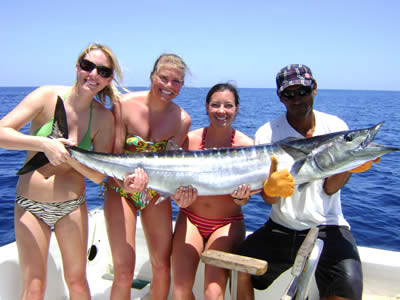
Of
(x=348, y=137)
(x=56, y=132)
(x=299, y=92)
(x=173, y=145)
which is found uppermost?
(x=299, y=92)

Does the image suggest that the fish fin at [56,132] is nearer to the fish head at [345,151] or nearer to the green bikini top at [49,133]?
the green bikini top at [49,133]

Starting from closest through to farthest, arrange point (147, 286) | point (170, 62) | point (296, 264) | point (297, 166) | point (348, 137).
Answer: point (296, 264)
point (348, 137)
point (297, 166)
point (170, 62)
point (147, 286)

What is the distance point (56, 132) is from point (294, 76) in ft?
7.70

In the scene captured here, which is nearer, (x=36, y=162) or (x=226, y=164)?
(x=36, y=162)

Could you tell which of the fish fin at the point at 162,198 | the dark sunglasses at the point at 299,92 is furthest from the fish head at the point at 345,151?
the fish fin at the point at 162,198

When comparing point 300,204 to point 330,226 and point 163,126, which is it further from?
point 163,126

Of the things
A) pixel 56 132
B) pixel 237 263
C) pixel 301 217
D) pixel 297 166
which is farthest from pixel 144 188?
pixel 301 217

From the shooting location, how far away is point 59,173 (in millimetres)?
3053

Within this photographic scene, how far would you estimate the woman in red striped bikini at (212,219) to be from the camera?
3105 millimetres

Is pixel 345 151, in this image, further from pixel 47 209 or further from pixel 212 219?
pixel 47 209

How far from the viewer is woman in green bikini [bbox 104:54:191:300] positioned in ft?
10.5

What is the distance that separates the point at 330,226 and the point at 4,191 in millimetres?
7865

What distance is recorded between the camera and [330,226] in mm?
3379

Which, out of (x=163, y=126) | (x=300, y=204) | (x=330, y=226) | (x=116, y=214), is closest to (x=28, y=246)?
(x=116, y=214)
